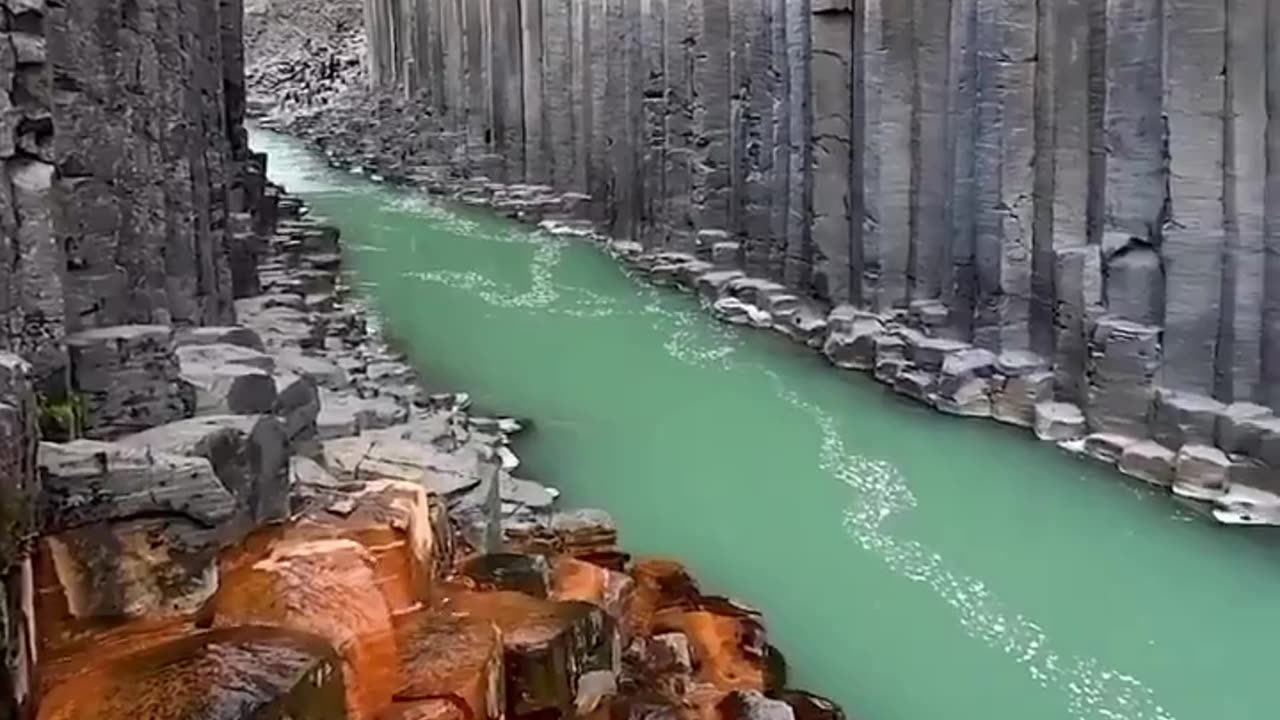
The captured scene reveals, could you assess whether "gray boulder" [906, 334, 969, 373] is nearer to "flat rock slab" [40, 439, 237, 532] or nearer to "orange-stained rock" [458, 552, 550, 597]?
"orange-stained rock" [458, 552, 550, 597]

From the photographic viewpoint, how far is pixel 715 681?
23.8ft

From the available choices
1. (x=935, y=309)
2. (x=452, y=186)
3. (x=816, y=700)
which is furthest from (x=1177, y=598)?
(x=452, y=186)

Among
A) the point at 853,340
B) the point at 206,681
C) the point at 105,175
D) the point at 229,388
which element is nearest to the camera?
the point at 206,681

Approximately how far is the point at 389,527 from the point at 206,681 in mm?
1871

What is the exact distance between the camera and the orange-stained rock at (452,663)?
530cm

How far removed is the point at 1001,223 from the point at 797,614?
532 centimetres

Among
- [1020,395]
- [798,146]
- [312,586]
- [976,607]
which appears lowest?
[976,607]

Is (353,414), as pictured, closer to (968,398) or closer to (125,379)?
(125,379)

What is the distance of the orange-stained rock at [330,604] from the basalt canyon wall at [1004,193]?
6646 mm

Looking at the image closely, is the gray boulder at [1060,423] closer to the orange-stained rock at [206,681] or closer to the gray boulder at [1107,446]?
the gray boulder at [1107,446]

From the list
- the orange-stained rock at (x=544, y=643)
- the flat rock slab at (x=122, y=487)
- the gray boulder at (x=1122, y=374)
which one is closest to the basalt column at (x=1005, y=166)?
the gray boulder at (x=1122, y=374)

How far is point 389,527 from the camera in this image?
6.27m

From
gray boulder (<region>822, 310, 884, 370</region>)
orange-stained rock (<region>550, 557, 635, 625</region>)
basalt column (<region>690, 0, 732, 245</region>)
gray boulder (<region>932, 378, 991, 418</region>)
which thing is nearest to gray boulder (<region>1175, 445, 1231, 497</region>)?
gray boulder (<region>932, 378, 991, 418</region>)

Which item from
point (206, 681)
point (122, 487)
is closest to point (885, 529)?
point (122, 487)
